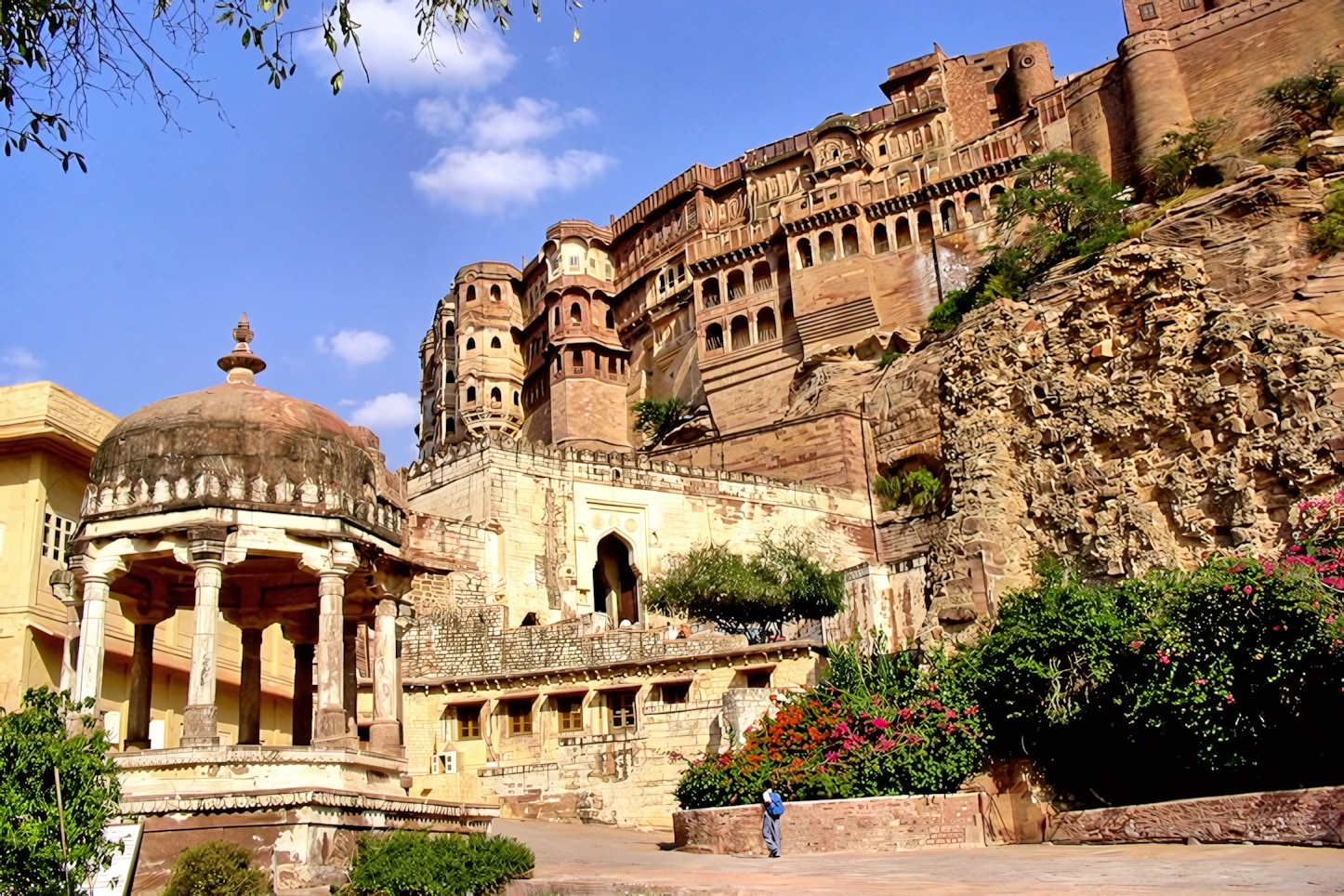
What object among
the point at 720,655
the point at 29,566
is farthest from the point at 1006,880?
the point at 29,566

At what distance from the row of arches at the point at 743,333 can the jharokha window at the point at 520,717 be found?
101ft

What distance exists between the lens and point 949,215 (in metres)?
50.0

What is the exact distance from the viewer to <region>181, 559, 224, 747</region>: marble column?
1220cm

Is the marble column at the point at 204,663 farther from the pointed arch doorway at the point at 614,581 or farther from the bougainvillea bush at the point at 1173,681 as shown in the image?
the pointed arch doorway at the point at 614,581

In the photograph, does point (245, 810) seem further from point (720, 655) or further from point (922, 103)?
point (922, 103)

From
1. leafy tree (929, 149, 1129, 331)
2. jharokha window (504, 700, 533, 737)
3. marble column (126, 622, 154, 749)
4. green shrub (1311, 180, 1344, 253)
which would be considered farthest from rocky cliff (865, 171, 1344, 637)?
marble column (126, 622, 154, 749)

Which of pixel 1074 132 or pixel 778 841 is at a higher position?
pixel 1074 132

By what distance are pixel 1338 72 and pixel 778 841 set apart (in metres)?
36.3

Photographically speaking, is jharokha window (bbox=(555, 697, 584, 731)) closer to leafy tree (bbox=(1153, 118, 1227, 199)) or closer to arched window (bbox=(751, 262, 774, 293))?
leafy tree (bbox=(1153, 118, 1227, 199))

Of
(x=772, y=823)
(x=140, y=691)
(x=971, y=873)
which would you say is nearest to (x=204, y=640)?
(x=140, y=691)

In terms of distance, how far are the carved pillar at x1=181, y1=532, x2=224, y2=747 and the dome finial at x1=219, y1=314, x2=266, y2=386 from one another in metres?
2.43

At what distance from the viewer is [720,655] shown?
22.8 metres

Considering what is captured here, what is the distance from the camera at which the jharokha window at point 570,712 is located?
23125mm

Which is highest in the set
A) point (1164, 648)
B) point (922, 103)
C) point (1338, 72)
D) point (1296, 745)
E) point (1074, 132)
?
point (922, 103)
